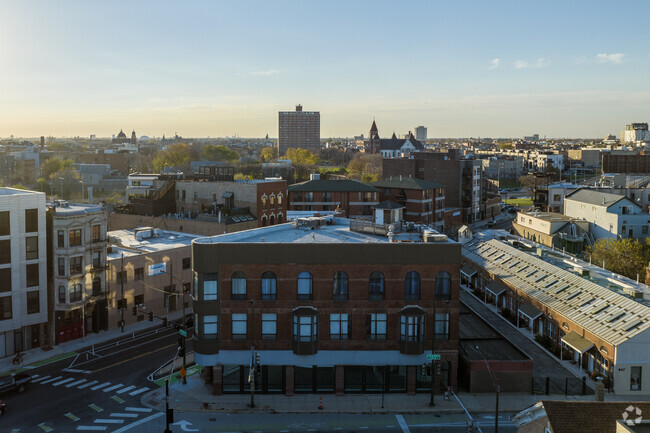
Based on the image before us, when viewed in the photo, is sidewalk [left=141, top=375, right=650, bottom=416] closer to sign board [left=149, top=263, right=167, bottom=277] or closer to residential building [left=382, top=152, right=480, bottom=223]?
sign board [left=149, top=263, right=167, bottom=277]

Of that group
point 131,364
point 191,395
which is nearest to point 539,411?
point 191,395

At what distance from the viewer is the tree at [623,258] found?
74.6m

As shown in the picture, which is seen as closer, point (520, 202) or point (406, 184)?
point (406, 184)

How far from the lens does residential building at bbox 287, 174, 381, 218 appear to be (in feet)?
375

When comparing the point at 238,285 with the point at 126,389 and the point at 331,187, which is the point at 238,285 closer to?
the point at 126,389

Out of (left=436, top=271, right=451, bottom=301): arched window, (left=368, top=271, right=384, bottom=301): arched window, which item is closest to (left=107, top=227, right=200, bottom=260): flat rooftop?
(left=368, top=271, right=384, bottom=301): arched window

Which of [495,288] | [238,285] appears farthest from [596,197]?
[238,285]

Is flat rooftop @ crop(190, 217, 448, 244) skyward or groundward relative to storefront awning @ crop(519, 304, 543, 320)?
skyward

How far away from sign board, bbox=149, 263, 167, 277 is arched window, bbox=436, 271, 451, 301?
108 ft

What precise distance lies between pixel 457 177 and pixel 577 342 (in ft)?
303

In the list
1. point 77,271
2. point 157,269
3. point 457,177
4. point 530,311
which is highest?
point 457,177

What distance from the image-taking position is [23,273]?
54406mm

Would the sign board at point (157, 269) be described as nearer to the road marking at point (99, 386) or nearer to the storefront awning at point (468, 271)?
the road marking at point (99, 386)

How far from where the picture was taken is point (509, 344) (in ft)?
160
